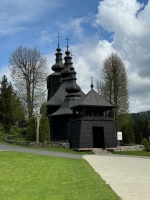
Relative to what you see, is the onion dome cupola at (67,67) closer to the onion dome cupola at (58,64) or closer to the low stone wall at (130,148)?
the onion dome cupola at (58,64)

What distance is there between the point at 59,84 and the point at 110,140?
1897 cm

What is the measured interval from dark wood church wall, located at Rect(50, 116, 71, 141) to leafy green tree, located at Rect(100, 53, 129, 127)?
754 centimetres

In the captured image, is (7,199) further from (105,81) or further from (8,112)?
(8,112)

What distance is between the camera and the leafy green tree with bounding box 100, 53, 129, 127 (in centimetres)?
3906

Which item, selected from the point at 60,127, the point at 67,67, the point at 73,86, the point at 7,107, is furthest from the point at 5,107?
the point at 73,86

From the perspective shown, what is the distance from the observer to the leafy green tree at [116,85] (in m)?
39.1

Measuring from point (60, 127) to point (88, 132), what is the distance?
692 cm

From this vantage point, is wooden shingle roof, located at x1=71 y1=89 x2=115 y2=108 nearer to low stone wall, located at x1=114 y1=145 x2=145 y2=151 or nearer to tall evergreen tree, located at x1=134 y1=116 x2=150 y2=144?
low stone wall, located at x1=114 y1=145 x2=145 y2=151

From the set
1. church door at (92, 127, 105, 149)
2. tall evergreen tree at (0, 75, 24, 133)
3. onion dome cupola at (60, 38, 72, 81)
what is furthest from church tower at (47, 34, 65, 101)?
church door at (92, 127, 105, 149)

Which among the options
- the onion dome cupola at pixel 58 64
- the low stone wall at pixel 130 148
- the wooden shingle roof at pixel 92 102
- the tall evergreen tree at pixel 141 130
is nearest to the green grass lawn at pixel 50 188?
the wooden shingle roof at pixel 92 102

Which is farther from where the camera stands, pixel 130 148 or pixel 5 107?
pixel 5 107

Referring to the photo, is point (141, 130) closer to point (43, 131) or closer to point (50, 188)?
point (43, 131)

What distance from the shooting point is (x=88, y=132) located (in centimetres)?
2945

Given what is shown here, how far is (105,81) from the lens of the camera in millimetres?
39969
